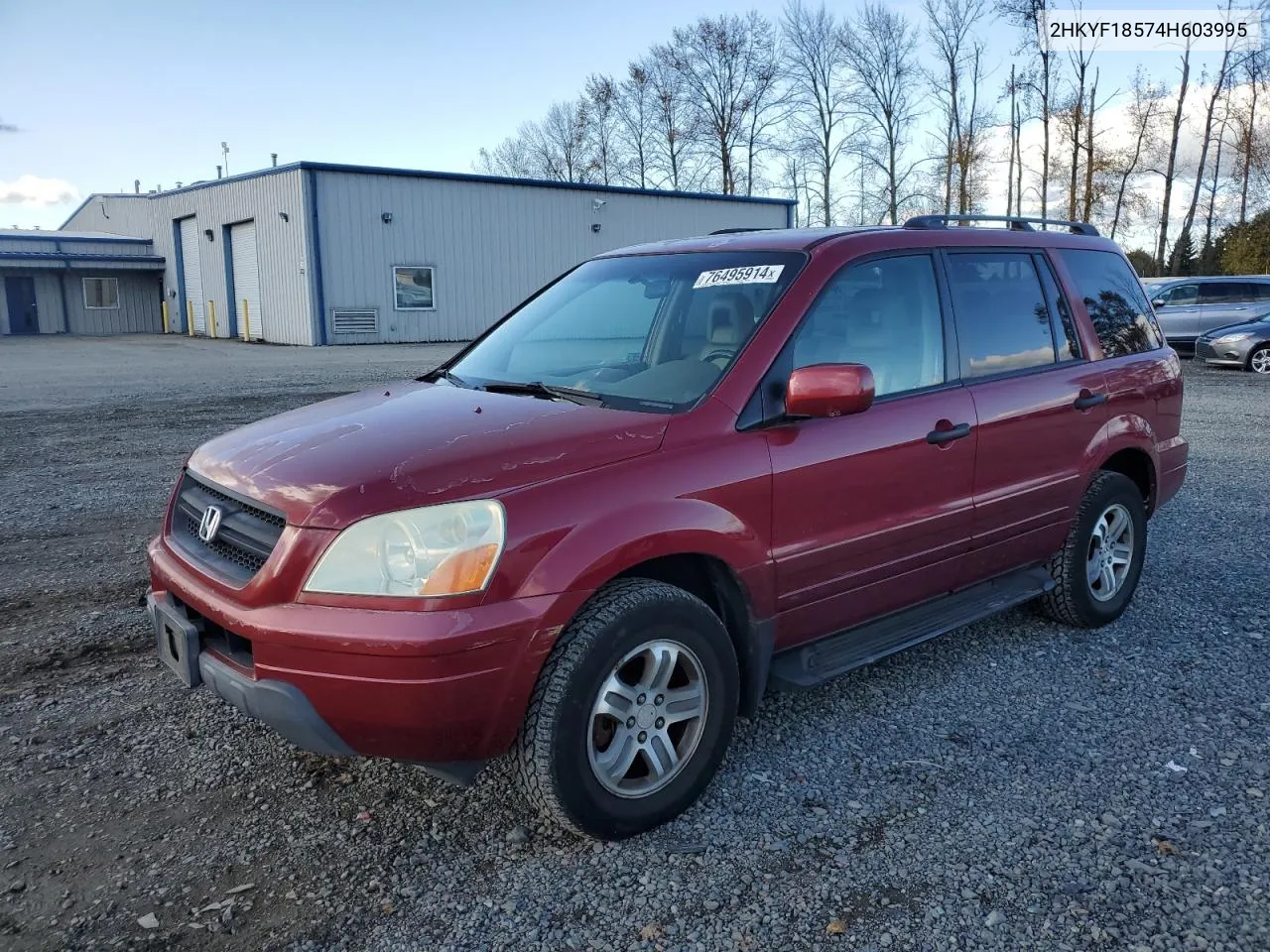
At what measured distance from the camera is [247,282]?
101ft

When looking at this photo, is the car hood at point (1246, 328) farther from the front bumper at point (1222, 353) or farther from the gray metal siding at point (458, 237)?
the gray metal siding at point (458, 237)

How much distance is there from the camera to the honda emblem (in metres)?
3.03

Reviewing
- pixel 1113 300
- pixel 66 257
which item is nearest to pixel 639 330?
pixel 1113 300

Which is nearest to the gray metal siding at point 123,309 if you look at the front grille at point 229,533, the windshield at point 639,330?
the windshield at point 639,330

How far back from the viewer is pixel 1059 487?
14.4ft

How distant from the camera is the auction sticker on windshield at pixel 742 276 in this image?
3.57m

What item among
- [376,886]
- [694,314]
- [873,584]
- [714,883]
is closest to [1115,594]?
[873,584]

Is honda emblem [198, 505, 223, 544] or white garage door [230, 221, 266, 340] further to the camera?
white garage door [230, 221, 266, 340]

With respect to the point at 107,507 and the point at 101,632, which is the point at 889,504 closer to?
the point at 101,632

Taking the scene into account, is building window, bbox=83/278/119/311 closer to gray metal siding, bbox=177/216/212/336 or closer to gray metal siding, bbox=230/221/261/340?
gray metal siding, bbox=177/216/212/336

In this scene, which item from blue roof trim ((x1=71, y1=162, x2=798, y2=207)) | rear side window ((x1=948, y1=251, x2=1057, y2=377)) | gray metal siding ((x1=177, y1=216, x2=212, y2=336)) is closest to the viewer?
rear side window ((x1=948, y1=251, x2=1057, y2=377))

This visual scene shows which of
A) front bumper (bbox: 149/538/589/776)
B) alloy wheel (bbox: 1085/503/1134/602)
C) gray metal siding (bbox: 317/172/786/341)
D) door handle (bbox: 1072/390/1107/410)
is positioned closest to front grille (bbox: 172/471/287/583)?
front bumper (bbox: 149/538/589/776)

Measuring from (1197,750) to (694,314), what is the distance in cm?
237

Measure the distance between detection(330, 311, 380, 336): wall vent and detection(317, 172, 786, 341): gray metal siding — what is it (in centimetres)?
17
